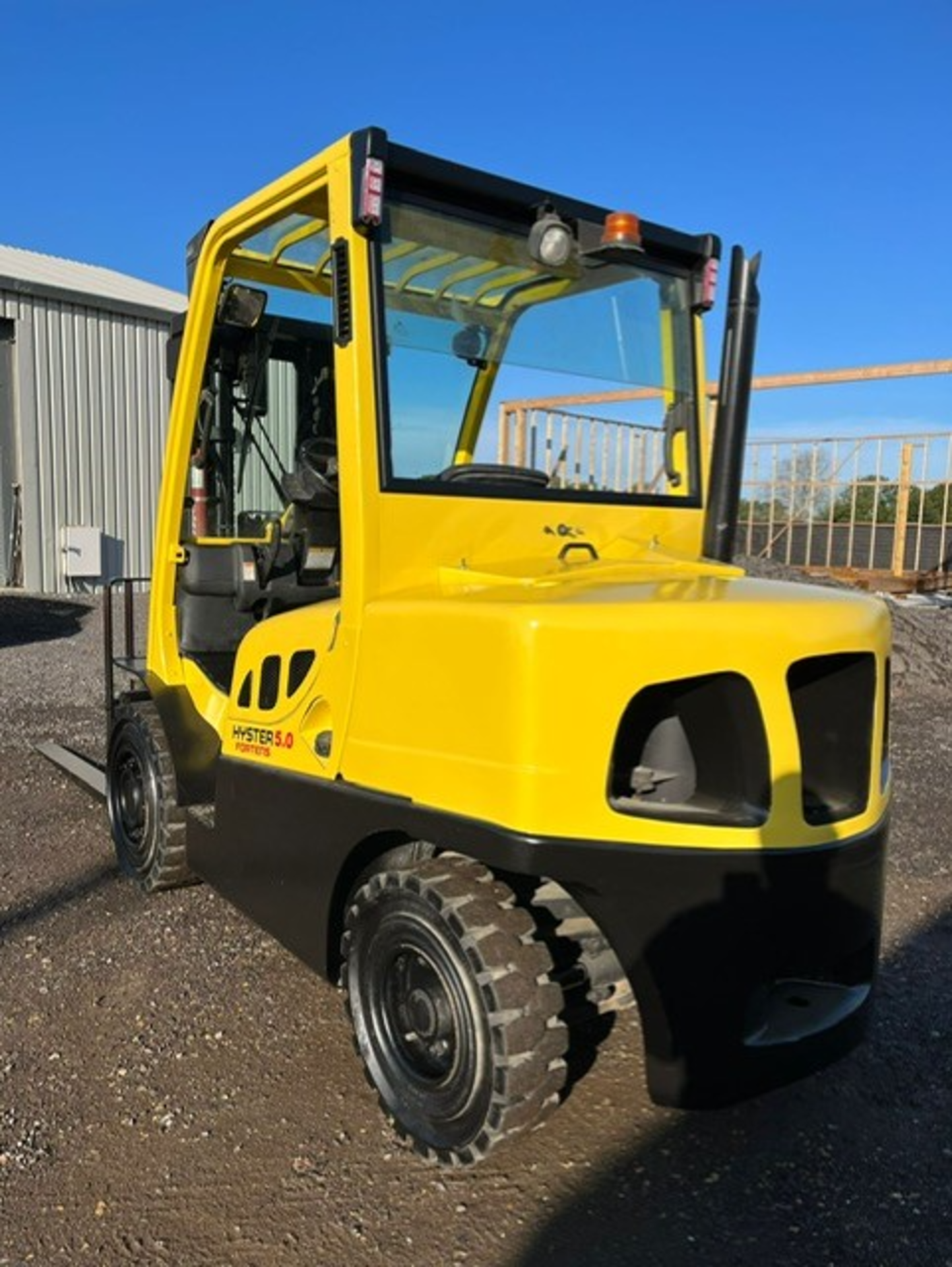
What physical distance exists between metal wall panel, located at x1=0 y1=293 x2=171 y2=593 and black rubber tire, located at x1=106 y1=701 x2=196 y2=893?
10.9 m

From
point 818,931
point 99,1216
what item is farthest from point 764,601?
point 99,1216

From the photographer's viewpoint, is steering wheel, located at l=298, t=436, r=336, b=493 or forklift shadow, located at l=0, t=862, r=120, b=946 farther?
forklift shadow, located at l=0, t=862, r=120, b=946

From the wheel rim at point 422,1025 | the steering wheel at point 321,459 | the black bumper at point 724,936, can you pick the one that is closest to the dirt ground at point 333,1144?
the wheel rim at point 422,1025

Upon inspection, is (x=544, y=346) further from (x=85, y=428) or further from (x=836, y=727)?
(x=85, y=428)

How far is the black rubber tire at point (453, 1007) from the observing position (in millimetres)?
2424

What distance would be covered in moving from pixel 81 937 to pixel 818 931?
9.50 feet

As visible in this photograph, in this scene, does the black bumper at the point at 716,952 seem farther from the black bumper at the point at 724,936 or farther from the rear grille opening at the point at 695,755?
the rear grille opening at the point at 695,755

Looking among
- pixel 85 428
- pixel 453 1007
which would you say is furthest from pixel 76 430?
pixel 453 1007

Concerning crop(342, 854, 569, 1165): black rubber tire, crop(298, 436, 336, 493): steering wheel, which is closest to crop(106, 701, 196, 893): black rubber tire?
crop(298, 436, 336, 493): steering wheel

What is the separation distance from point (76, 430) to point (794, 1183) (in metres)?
14.7

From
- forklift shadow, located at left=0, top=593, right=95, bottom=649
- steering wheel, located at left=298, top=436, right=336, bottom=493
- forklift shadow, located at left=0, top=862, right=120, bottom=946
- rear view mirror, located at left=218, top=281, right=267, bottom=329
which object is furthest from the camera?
forklift shadow, located at left=0, top=593, right=95, bottom=649

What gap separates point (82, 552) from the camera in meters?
14.8

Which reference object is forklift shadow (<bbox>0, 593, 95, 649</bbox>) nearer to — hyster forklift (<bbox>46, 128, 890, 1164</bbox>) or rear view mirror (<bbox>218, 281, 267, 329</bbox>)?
rear view mirror (<bbox>218, 281, 267, 329</bbox>)

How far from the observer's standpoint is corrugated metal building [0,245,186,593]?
14.3 metres
